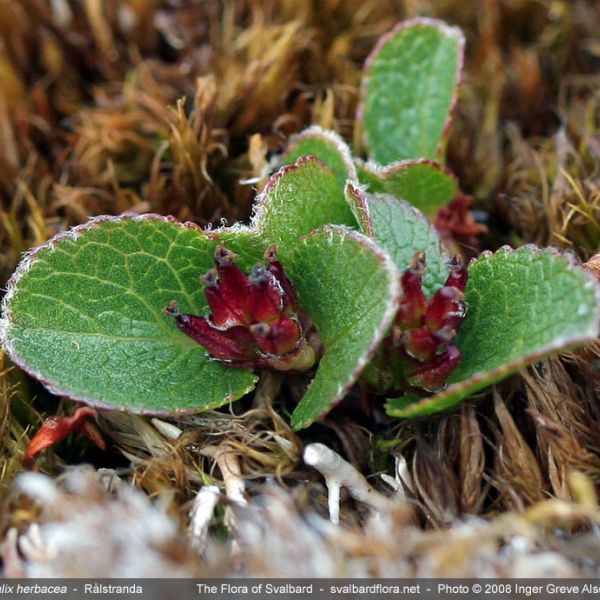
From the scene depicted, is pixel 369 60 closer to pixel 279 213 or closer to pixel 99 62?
pixel 279 213

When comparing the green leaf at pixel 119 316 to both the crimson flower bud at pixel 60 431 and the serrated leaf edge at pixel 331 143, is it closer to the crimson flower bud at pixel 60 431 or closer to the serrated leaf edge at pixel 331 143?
the crimson flower bud at pixel 60 431

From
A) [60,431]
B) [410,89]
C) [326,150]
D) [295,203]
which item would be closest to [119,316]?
[60,431]

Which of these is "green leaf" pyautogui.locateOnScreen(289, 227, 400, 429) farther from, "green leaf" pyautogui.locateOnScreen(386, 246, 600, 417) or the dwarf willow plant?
"green leaf" pyautogui.locateOnScreen(386, 246, 600, 417)

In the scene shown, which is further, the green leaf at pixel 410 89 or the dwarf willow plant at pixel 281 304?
the green leaf at pixel 410 89

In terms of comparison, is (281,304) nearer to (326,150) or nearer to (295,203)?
(295,203)

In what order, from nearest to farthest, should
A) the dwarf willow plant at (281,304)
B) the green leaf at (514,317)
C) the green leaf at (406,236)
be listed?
the green leaf at (514,317) → the dwarf willow plant at (281,304) → the green leaf at (406,236)

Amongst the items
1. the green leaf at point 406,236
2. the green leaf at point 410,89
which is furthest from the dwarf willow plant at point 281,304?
the green leaf at point 410,89
